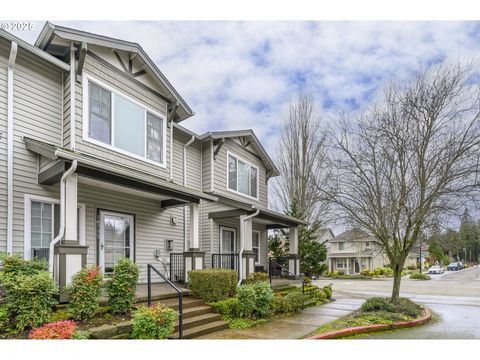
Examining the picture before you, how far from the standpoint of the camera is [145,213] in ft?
32.4

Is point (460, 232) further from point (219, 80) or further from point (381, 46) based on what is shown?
point (219, 80)

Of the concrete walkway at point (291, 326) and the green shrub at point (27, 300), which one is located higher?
the green shrub at point (27, 300)

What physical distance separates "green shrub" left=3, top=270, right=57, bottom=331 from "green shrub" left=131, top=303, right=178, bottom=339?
123 centimetres

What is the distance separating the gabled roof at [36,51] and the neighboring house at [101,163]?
2 centimetres

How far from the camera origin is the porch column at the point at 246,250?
10.5m

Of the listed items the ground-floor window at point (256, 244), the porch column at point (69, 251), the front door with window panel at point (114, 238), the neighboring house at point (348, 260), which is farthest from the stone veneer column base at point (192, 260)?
the neighboring house at point (348, 260)

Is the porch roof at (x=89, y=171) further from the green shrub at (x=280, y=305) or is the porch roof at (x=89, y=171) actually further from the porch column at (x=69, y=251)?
the green shrub at (x=280, y=305)

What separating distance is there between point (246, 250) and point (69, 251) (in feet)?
17.8

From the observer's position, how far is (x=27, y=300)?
523 centimetres

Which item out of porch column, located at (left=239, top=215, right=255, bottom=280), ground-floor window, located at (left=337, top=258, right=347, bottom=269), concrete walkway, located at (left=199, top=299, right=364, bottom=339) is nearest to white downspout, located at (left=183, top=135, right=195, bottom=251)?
porch column, located at (left=239, top=215, right=255, bottom=280)

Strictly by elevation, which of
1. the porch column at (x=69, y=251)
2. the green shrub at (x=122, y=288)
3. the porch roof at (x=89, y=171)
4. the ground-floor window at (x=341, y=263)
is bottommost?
the ground-floor window at (x=341, y=263)

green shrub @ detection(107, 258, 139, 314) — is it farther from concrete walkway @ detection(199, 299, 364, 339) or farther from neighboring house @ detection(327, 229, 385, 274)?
neighboring house @ detection(327, 229, 385, 274)

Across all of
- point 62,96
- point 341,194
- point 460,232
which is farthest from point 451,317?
point 62,96

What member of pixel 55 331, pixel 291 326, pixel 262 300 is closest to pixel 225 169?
pixel 262 300
